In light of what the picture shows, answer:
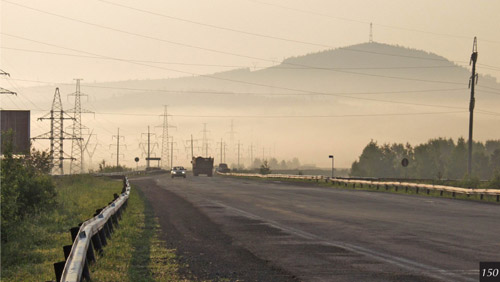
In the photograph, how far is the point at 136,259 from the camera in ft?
47.9

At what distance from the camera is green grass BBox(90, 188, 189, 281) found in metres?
12.2

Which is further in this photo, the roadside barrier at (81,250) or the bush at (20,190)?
the bush at (20,190)

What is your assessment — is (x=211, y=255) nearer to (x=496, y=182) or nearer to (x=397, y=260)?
(x=397, y=260)

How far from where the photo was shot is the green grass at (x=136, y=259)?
40.0ft

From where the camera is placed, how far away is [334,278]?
1177 cm

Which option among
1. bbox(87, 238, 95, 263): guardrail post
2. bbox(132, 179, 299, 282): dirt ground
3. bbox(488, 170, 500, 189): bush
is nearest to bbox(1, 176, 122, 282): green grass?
bbox(87, 238, 95, 263): guardrail post

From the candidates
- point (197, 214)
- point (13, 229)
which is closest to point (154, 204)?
point (197, 214)

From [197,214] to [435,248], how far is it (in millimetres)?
14017

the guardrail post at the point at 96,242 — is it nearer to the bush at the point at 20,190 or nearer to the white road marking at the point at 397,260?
the white road marking at the point at 397,260

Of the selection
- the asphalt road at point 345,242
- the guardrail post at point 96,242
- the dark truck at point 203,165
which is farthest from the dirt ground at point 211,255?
the dark truck at point 203,165

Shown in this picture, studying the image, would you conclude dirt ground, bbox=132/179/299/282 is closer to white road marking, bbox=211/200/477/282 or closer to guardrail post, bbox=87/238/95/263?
guardrail post, bbox=87/238/95/263

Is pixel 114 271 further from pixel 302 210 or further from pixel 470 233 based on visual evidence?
pixel 302 210

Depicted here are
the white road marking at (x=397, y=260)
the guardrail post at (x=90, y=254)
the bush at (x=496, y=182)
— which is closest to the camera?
the white road marking at (x=397, y=260)

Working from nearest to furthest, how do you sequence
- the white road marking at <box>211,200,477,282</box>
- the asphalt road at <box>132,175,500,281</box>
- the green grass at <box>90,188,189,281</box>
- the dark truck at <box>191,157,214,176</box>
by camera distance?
the white road marking at <box>211,200,477,282</box>
the green grass at <box>90,188,189,281</box>
the asphalt road at <box>132,175,500,281</box>
the dark truck at <box>191,157,214,176</box>
